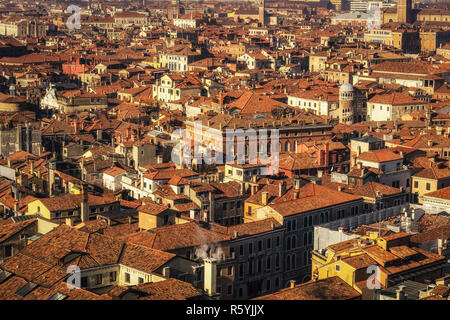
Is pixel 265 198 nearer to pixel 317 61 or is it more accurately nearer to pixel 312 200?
pixel 312 200

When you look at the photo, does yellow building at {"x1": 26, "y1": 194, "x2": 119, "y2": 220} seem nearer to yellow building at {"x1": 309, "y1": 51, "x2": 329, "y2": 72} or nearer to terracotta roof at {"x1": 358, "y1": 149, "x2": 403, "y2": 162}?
terracotta roof at {"x1": 358, "y1": 149, "x2": 403, "y2": 162}

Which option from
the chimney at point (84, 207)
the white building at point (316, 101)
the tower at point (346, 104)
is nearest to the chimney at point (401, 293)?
the chimney at point (84, 207)

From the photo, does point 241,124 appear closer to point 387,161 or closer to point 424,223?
point 387,161

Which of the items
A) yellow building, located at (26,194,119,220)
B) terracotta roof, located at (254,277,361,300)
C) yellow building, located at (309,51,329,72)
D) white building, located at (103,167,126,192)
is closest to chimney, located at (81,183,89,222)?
yellow building, located at (26,194,119,220)

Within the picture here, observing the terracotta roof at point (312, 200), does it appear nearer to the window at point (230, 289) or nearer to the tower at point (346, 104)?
the window at point (230, 289)
